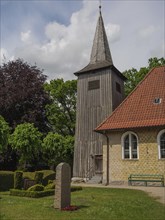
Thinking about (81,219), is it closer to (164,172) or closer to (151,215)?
(151,215)

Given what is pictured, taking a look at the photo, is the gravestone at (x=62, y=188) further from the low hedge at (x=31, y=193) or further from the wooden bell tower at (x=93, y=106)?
the wooden bell tower at (x=93, y=106)

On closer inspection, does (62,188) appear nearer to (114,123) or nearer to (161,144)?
(161,144)

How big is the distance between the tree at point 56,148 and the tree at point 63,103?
18.2ft

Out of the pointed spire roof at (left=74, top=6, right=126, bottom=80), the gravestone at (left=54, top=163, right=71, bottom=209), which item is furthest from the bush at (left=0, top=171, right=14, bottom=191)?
the pointed spire roof at (left=74, top=6, right=126, bottom=80)

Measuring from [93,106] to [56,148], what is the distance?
742 cm

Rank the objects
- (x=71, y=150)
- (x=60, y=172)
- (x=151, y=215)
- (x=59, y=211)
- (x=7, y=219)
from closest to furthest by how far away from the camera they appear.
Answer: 1. (x=7, y=219)
2. (x=151, y=215)
3. (x=59, y=211)
4. (x=60, y=172)
5. (x=71, y=150)

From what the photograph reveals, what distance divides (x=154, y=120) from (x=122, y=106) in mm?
3830

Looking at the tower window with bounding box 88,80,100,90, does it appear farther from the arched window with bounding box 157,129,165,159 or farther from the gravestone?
the gravestone

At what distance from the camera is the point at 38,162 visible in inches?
1439

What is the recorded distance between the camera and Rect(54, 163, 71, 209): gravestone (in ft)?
37.6

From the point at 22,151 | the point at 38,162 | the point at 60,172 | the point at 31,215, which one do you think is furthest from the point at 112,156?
the point at 38,162

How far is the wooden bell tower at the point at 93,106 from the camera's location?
27.0 metres

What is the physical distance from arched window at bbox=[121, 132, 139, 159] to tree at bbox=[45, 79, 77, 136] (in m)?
17.6

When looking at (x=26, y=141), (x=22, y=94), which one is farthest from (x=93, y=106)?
(x=22, y=94)
